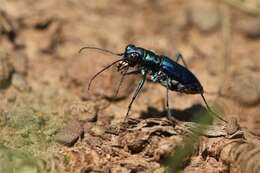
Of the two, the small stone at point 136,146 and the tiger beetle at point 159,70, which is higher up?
the tiger beetle at point 159,70

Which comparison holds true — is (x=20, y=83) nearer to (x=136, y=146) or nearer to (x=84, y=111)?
(x=84, y=111)

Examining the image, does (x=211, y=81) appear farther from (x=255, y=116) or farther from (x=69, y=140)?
(x=69, y=140)

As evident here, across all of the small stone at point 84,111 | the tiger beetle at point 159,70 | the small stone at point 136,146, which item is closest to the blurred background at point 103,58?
the small stone at point 84,111

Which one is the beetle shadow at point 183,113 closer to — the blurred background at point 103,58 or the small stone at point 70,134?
the blurred background at point 103,58

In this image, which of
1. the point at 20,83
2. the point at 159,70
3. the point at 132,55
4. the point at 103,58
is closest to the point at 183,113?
the point at 159,70

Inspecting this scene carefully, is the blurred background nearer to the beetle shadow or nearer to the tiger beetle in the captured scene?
the beetle shadow

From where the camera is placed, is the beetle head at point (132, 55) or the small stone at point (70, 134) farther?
the beetle head at point (132, 55)

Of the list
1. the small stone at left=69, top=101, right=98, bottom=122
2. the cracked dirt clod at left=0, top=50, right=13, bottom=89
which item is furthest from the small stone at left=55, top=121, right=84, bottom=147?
the cracked dirt clod at left=0, top=50, right=13, bottom=89
